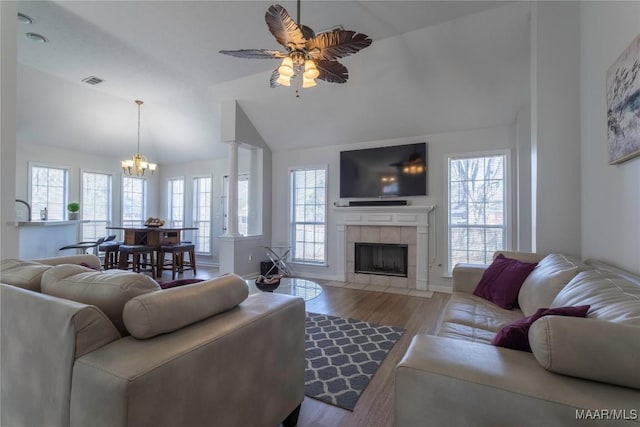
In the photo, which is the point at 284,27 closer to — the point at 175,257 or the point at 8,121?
the point at 8,121

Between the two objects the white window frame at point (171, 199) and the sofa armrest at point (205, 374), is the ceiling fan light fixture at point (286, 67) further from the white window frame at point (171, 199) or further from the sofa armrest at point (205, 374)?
the white window frame at point (171, 199)

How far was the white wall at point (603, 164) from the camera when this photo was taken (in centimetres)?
177

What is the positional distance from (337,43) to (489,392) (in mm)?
2452

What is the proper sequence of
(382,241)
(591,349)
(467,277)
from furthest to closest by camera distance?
(382,241) → (467,277) → (591,349)

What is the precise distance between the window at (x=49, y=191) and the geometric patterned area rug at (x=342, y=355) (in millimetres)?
6048

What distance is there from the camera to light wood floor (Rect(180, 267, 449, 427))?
5.74 feet

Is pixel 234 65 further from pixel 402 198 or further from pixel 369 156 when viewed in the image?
pixel 402 198

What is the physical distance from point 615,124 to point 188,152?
737 cm

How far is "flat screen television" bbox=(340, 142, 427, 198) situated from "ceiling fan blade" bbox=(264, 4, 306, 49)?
2.94 meters

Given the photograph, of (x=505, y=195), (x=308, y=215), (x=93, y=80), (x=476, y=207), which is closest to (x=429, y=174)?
(x=476, y=207)

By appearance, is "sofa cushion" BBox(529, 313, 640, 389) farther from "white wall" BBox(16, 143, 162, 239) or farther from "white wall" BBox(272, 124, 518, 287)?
"white wall" BBox(16, 143, 162, 239)

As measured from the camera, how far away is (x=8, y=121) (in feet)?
8.58

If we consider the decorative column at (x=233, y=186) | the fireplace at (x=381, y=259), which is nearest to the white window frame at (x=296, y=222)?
the fireplace at (x=381, y=259)

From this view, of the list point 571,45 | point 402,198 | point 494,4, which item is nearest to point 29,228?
point 402,198
